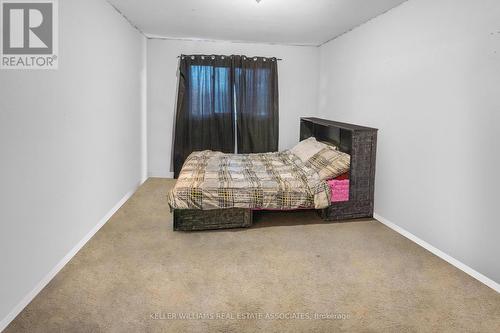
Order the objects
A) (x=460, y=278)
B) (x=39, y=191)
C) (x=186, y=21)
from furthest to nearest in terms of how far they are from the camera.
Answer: (x=186, y=21), (x=460, y=278), (x=39, y=191)

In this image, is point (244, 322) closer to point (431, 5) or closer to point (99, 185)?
point (99, 185)

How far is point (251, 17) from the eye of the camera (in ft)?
13.3

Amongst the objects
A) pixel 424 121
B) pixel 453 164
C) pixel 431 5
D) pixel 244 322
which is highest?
pixel 431 5

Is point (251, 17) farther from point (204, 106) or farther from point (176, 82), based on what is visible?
point (176, 82)

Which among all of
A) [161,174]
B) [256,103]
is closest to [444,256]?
→ [256,103]

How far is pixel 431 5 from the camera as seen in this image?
302 cm

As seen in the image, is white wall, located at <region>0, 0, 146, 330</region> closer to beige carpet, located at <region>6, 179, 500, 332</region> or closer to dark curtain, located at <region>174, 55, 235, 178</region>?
beige carpet, located at <region>6, 179, 500, 332</region>

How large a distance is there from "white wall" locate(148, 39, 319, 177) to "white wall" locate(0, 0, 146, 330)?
4.01 feet

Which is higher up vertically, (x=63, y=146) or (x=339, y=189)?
(x=63, y=146)

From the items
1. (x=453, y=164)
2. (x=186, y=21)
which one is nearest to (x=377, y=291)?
(x=453, y=164)

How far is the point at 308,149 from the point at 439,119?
6.01ft

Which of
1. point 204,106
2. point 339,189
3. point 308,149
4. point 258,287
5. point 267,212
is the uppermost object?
point 204,106

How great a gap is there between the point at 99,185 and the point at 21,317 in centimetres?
162

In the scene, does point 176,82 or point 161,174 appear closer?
point 176,82
